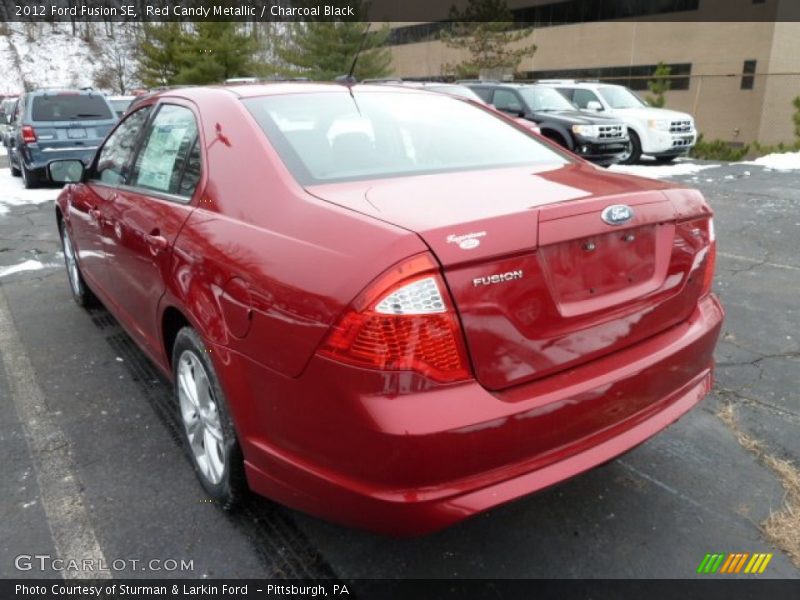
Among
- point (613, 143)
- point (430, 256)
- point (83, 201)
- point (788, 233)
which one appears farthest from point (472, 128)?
point (613, 143)

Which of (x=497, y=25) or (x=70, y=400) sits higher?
(x=497, y=25)

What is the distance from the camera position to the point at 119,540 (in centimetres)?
245

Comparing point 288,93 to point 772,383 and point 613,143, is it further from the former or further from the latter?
point 613,143

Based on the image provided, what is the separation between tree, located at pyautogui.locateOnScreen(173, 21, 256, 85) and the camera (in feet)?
100

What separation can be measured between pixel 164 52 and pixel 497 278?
35681mm

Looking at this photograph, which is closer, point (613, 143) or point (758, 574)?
point (758, 574)

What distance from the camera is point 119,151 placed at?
3.71 metres

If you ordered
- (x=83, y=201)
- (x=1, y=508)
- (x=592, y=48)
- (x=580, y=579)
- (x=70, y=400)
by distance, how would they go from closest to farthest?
(x=580, y=579) < (x=1, y=508) < (x=70, y=400) < (x=83, y=201) < (x=592, y=48)

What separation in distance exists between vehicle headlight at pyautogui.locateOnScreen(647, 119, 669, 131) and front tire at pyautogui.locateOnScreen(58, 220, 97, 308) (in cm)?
1205

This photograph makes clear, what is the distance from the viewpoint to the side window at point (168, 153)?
281 cm

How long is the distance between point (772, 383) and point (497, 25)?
1320 inches

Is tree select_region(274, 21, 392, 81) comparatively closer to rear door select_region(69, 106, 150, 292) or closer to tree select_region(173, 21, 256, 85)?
tree select_region(173, 21, 256, 85)

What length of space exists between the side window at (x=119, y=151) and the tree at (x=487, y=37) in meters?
32.8

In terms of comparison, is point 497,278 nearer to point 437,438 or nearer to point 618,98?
point 437,438
